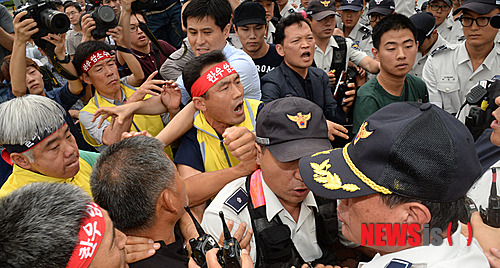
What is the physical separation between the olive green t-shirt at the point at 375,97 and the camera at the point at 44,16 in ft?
9.55

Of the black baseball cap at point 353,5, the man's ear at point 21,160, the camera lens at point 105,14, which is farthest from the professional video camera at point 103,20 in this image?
the black baseball cap at point 353,5

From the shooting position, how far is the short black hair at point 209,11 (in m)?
3.40

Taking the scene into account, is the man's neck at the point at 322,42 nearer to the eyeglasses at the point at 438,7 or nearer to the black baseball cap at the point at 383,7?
the black baseball cap at the point at 383,7

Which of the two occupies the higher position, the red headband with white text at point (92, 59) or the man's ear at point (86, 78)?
the red headband with white text at point (92, 59)

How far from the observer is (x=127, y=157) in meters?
1.82

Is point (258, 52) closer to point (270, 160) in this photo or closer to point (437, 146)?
point (270, 160)

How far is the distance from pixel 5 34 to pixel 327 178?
5.23 metres

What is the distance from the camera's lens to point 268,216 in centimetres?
207

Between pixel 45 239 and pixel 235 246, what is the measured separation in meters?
0.70

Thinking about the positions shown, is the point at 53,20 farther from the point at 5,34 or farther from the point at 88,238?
the point at 88,238

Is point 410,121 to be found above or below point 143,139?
above

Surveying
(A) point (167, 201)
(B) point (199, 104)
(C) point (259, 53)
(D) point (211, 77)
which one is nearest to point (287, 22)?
(C) point (259, 53)

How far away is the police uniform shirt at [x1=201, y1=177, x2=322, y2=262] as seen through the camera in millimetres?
2064

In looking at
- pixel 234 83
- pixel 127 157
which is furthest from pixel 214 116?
pixel 127 157
